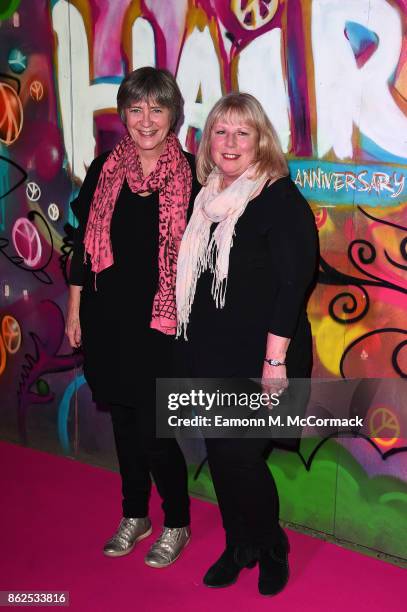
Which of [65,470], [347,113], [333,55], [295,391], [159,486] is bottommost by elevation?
[65,470]

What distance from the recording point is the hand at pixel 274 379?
2158 mm

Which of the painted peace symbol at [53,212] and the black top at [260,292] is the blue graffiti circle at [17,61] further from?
the black top at [260,292]

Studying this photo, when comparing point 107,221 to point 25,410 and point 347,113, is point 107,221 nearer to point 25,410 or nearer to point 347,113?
point 347,113

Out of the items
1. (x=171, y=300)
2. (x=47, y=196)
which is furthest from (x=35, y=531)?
(x=47, y=196)

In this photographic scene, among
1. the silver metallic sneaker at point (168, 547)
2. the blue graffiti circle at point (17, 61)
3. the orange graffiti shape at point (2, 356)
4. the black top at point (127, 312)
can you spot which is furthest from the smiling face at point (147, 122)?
the orange graffiti shape at point (2, 356)

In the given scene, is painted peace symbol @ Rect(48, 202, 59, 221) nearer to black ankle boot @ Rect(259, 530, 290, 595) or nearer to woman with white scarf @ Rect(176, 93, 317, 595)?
woman with white scarf @ Rect(176, 93, 317, 595)

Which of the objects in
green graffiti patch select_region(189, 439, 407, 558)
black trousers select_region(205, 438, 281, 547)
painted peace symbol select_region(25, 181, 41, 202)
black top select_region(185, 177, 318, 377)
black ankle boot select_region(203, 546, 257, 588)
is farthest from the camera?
painted peace symbol select_region(25, 181, 41, 202)

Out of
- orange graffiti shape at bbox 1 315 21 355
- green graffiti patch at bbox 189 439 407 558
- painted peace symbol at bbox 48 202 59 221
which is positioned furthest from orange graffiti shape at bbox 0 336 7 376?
green graffiti patch at bbox 189 439 407 558

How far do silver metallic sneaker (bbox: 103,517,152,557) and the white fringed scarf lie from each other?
82cm

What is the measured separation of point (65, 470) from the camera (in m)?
3.31

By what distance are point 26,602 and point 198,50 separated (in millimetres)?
1998

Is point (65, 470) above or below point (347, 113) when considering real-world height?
below

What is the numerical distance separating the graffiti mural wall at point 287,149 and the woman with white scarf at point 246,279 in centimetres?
32

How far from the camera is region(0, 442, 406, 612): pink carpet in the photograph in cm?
231
